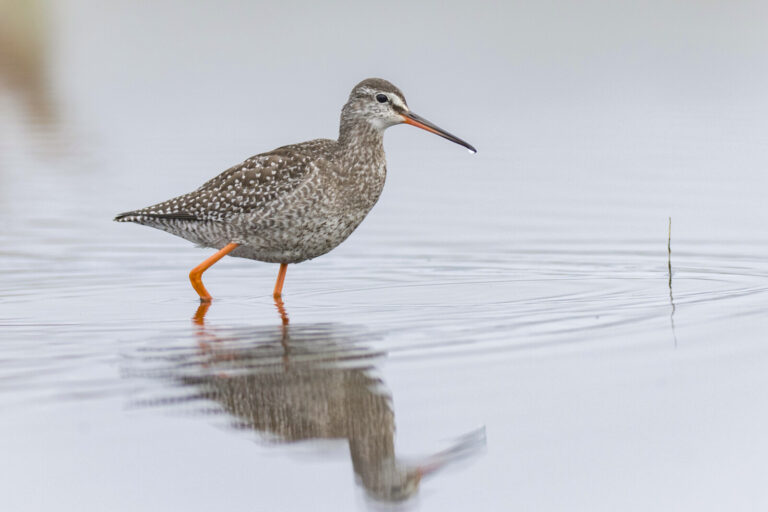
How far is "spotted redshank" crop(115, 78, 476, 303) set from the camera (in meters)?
11.2

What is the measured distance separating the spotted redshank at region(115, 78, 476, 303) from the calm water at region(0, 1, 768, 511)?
465mm

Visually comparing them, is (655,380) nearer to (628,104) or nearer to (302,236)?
(302,236)

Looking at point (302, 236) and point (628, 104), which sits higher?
point (628, 104)

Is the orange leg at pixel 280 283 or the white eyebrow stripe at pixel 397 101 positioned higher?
the white eyebrow stripe at pixel 397 101

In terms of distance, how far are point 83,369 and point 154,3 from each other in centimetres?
3080

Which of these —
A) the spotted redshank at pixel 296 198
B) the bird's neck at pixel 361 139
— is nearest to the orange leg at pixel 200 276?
the spotted redshank at pixel 296 198

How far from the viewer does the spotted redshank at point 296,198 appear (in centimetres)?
1116

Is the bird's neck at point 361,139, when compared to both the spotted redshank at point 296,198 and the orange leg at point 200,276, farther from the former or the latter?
the orange leg at point 200,276

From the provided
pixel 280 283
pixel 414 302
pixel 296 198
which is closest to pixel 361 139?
pixel 296 198

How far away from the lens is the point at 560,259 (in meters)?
12.4

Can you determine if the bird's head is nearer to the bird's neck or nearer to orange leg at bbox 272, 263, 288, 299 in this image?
the bird's neck

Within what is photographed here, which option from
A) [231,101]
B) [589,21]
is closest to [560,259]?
[231,101]

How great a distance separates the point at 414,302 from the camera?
1070 cm

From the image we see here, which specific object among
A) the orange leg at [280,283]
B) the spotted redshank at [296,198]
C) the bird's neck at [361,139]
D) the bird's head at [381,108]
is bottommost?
the orange leg at [280,283]
